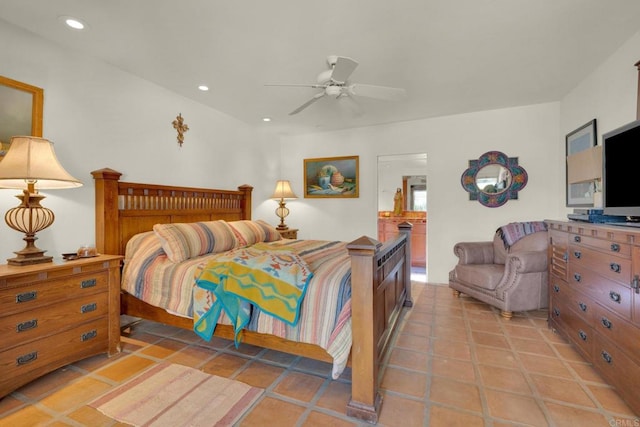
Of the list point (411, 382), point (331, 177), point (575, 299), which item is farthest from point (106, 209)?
point (575, 299)

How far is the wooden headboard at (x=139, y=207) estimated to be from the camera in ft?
8.57

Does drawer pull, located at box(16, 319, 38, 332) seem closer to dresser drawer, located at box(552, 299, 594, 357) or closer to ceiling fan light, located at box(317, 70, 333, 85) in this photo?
ceiling fan light, located at box(317, 70, 333, 85)

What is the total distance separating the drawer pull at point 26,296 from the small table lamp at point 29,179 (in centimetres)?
24

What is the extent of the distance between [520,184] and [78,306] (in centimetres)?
494

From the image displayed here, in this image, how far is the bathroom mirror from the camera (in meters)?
3.90

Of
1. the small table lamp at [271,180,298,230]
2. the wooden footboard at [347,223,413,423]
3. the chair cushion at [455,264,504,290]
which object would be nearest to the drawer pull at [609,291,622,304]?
the chair cushion at [455,264,504,290]

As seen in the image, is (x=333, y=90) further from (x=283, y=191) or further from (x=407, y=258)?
(x=283, y=191)

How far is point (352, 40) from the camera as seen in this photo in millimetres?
2303

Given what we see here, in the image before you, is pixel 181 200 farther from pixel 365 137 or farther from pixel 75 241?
pixel 365 137

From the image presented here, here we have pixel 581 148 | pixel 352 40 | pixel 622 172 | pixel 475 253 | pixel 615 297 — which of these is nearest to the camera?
pixel 615 297

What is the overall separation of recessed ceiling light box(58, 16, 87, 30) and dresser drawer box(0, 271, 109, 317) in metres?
1.86

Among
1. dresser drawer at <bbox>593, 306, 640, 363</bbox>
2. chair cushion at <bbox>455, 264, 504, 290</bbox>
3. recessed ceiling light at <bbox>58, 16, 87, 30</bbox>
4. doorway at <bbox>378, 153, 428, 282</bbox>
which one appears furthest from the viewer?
doorway at <bbox>378, 153, 428, 282</bbox>

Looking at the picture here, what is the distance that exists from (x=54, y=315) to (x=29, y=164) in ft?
3.34

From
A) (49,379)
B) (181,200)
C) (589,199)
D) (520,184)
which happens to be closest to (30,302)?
(49,379)
